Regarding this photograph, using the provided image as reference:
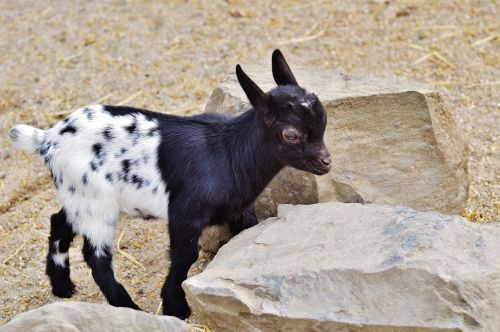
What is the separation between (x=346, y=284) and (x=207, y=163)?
1304mm

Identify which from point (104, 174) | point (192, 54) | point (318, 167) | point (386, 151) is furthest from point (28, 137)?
point (192, 54)

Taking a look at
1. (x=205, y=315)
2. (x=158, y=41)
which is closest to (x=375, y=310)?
(x=205, y=315)

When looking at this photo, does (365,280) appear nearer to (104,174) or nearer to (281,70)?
(281,70)

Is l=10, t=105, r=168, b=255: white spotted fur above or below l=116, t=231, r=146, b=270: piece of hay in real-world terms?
above

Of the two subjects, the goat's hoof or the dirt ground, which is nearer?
the goat's hoof

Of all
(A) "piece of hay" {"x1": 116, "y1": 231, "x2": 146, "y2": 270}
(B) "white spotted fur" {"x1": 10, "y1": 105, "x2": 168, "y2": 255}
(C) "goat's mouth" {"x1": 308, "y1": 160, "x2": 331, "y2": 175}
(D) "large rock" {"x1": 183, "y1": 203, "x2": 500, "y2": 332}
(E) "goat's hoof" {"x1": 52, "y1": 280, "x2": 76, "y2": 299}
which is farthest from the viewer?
(A) "piece of hay" {"x1": 116, "y1": 231, "x2": 146, "y2": 270}

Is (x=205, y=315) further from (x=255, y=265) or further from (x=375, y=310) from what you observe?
(x=375, y=310)

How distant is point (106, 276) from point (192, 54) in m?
3.99

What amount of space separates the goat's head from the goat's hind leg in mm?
1551

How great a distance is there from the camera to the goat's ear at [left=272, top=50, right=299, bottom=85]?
498 centimetres

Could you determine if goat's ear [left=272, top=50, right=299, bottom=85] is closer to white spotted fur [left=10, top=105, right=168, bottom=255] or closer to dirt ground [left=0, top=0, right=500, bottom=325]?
white spotted fur [left=10, top=105, right=168, bottom=255]

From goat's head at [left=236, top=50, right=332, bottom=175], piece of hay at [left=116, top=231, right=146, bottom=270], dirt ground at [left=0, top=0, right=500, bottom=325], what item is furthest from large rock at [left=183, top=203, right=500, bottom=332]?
dirt ground at [left=0, top=0, right=500, bottom=325]

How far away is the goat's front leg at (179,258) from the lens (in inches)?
194

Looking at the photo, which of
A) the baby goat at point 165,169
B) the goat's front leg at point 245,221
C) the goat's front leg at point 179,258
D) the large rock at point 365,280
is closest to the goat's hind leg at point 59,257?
the baby goat at point 165,169
